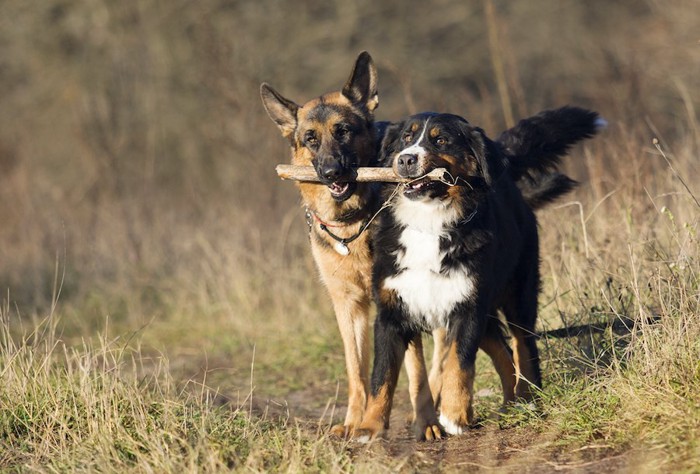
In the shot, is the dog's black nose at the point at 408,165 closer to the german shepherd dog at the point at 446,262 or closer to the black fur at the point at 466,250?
the german shepherd dog at the point at 446,262

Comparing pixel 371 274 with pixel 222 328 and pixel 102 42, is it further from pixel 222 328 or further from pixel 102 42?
pixel 102 42

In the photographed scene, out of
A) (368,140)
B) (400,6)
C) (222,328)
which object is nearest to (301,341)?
(222,328)

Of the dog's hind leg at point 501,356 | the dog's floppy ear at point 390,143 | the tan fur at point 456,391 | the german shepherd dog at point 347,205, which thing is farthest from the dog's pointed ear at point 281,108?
the tan fur at point 456,391

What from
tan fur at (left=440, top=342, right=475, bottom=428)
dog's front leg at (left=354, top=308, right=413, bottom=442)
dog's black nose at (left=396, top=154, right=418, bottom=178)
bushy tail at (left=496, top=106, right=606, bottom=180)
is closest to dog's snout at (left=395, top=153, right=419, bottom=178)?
dog's black nose at (left=396, top=154, right=418, bottom=178)

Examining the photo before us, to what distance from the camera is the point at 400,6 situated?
21531 millimetres

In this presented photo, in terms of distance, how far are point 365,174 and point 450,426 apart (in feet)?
5.21

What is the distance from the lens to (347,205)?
6199mm

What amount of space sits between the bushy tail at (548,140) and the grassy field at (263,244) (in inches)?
24.7

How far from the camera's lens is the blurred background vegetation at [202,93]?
11.3 m

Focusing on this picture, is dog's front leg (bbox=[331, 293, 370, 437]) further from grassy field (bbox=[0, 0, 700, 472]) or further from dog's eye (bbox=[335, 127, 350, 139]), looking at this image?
dog's eye (bbox=[335, 127, 350, 139])

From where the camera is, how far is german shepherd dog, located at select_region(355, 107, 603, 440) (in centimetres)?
518

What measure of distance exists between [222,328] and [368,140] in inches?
151

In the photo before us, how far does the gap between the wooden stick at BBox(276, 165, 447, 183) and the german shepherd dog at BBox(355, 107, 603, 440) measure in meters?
0.06

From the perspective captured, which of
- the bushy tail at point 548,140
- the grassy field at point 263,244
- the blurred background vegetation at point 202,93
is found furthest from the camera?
the blurred background vegetation at point 202,93
